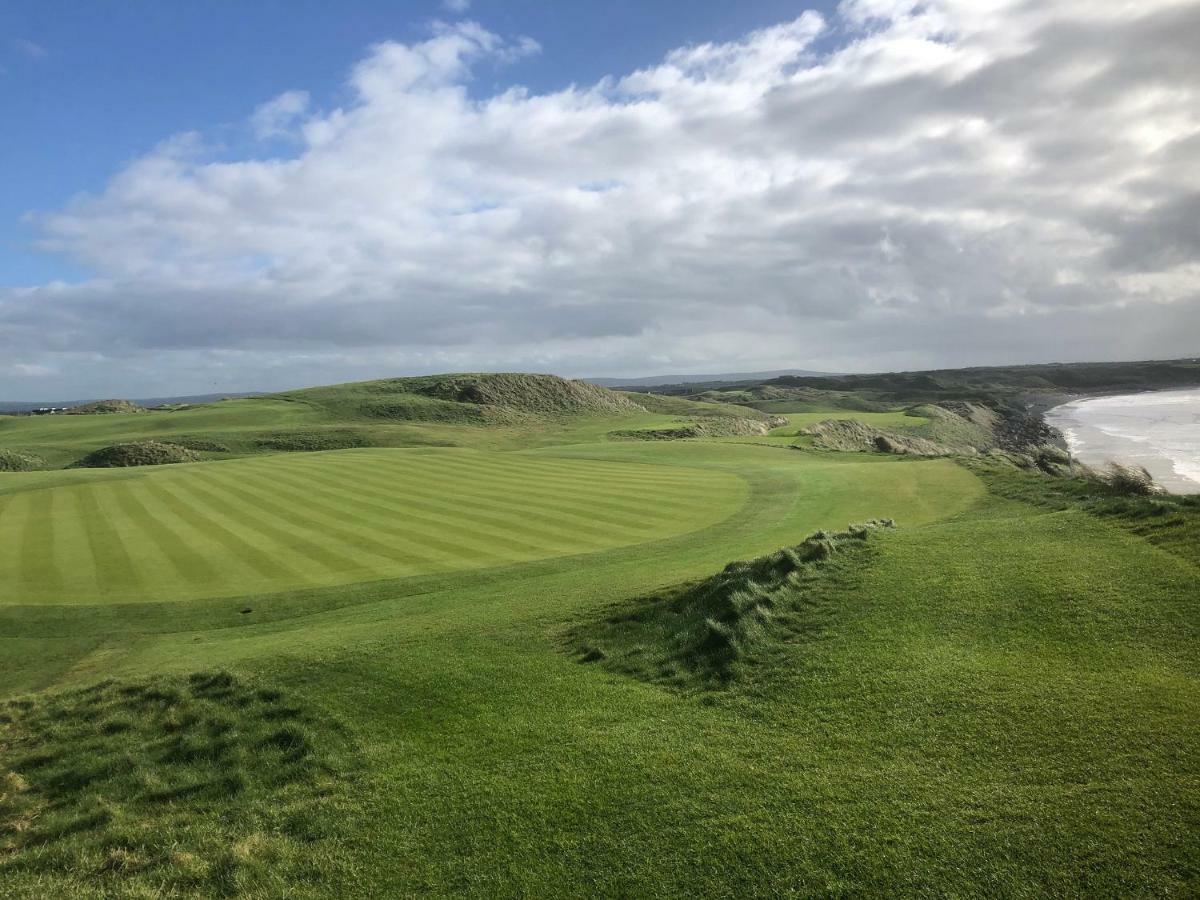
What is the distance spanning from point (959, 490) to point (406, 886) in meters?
29.6

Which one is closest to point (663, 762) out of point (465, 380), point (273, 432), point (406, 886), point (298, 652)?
point (406, 886)

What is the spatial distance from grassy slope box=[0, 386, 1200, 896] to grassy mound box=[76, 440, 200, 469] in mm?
57431

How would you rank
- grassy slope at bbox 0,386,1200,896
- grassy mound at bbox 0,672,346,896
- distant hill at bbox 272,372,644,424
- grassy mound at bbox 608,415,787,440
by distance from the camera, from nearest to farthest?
grassy slope at bbox 0,386,1200,896, grassy mound at bbox 0,672,346,896, grassy mound at bbox 608,415,787,440, distant hill at bbox 272,372,644,424

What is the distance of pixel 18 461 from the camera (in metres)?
65.3

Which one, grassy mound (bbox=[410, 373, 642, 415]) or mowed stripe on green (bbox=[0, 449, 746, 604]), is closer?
mowed stripe on green (bbox=[0, 449, 746, 604])

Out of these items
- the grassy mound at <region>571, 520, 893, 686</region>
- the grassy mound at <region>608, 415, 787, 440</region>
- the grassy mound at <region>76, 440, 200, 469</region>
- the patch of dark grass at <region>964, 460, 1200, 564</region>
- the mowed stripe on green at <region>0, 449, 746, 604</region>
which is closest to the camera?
the grassy mound at <region>571, 520, 893, 686</region>

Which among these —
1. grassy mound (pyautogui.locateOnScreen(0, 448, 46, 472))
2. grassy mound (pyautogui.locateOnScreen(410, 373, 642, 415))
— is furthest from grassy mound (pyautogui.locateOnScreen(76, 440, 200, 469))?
grassy mound (pyautogui.locateOnScreen(410, 373, 642, 415))

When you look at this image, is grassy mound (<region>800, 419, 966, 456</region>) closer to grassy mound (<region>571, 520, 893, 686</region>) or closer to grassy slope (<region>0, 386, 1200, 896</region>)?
grassy mound (<region>571, 520, 893, 686</region>)

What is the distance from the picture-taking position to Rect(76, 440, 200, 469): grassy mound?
6384 centimetres

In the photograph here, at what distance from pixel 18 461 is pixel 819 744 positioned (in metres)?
81.3

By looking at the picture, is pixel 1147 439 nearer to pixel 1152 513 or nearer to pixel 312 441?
pixel 1152 513

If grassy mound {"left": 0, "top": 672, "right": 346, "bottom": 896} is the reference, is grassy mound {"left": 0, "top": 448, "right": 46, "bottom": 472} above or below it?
above

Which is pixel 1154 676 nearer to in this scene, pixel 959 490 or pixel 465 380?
pixel 959 490

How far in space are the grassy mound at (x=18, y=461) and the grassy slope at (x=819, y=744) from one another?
6424 cm
